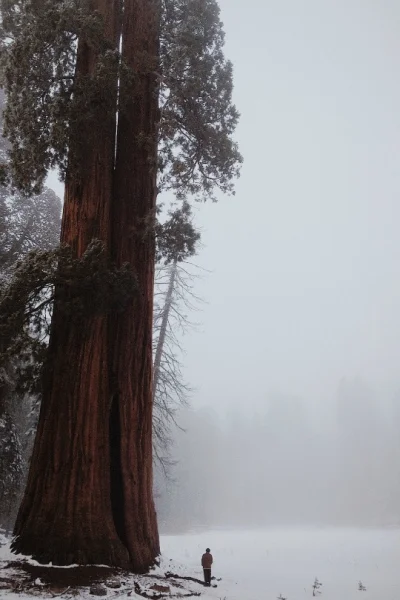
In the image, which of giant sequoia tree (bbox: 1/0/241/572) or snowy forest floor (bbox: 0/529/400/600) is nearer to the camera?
snowy forest floor (bbox: 0/529/400/600)

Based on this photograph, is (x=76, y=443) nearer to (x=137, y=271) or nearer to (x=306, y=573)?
(x=137, y=271)

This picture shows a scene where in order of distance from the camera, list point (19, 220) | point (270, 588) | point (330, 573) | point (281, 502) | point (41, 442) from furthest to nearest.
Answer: point (281, 502) < point (330, 573) < point (19, 220) < point (270, 588) < point (41, 442)

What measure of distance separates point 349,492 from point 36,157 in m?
63.5

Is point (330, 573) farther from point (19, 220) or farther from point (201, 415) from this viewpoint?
point (201, 415)

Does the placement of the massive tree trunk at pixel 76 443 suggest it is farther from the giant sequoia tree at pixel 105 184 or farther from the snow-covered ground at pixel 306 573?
the snow-covered ground at pixel 306 573

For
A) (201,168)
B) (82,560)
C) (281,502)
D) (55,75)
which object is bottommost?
(281,502)

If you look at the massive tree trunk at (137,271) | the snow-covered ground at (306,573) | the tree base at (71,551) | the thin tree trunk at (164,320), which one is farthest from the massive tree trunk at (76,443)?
the thin tree trunk at (164,320)

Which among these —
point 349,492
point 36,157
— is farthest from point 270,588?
point 349,492

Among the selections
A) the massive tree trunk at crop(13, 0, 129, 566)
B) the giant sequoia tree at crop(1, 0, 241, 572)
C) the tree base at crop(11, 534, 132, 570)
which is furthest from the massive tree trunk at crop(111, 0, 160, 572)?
the tree base at crop(11, 534, 132, 570)

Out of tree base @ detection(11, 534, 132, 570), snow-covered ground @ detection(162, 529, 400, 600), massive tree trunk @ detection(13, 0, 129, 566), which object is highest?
massive tree trunk @ detection(13, 0, 129, 566)

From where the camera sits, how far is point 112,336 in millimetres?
6793

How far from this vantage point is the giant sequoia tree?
5887 mm

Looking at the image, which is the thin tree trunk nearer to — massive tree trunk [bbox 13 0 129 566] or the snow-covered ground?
the snow-covered ground

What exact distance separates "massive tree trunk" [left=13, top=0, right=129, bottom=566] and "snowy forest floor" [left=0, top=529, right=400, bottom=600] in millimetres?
313
